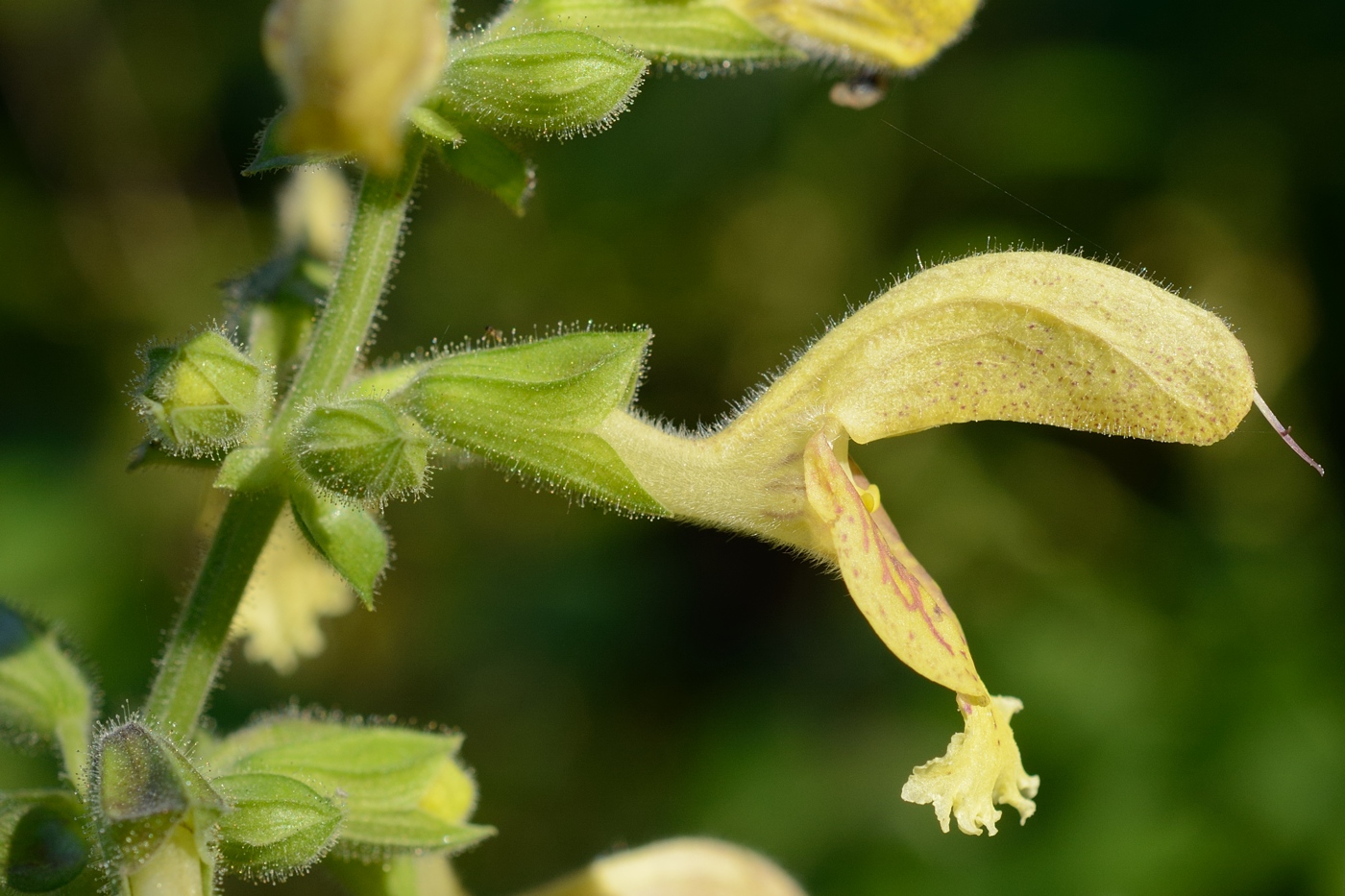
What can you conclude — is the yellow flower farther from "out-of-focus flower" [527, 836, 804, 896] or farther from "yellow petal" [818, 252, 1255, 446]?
"out-of-focus flower" [527, 836, 804, 896]

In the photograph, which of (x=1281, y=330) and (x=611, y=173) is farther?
(x=611, y=173)

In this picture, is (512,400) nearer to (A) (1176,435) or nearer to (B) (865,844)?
(A) (1176,435)

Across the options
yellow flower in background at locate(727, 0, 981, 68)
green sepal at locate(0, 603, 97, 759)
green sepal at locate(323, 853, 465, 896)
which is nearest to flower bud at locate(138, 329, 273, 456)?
green sepal at locate(0, 603, 97, 759)

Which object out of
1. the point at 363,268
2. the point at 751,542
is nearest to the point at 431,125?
the point at 363,268

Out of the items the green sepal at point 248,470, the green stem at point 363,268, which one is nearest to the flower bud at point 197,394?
the green sepal at point 248,470

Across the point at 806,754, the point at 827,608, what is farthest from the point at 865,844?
the point at 827,608

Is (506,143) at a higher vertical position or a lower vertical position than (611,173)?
higher

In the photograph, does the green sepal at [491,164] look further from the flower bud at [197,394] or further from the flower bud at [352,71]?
the flower bud at [352,71]
